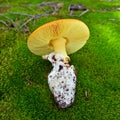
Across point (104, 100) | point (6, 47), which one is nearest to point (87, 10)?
point (6, 47)

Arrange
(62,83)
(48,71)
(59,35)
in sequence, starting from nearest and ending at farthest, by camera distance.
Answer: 1. (62,83)
2. (59,35)
3. (48,71)

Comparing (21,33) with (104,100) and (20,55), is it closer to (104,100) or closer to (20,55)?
(20,55)

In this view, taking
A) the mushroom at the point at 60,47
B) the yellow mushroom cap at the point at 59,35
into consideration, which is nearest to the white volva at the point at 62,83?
the mushroom at the point at 60,47

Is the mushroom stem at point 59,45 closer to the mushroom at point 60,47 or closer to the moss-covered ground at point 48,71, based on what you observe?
the mushroom at point 60,47

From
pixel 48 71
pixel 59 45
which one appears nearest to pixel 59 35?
pixel 59 45

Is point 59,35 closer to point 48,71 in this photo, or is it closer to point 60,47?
point 60,47

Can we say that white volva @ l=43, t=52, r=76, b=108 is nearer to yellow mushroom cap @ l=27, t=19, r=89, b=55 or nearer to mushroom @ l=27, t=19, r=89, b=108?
mushroom @ l=27, t=19, r=89, b=108
